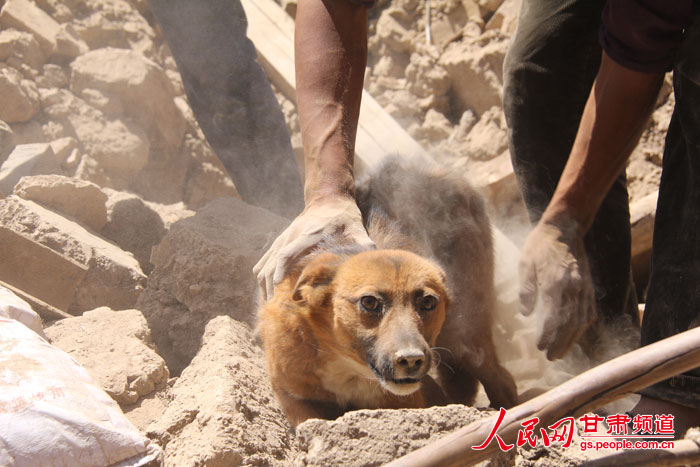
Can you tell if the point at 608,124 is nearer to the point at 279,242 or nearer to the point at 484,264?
the point at 484,264

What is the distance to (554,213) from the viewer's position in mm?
2809

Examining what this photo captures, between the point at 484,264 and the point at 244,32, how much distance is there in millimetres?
2811

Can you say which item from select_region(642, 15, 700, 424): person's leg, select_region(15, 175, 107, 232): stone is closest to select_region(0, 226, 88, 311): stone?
select_region(15, 175, 107, 232): stone

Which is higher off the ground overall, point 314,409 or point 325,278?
point 325,278

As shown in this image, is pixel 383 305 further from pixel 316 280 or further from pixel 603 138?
pixel 603 138

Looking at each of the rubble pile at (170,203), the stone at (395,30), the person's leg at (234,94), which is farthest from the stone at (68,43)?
the stone at (395,30)

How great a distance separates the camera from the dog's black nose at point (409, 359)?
2332mm

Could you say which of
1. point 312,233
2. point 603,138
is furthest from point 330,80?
point 603,138

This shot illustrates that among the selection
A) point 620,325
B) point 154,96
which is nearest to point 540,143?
point 620,325

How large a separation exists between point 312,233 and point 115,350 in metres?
1.19

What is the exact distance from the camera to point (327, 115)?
108 inches

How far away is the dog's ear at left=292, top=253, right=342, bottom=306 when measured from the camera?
268cm

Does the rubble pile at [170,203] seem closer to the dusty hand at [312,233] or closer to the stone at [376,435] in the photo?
the stone at [376,435]

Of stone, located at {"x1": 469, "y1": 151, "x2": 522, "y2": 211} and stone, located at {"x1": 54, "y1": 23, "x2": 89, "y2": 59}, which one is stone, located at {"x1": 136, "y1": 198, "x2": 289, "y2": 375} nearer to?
stone, located at {"x1": 469, "y1": 151, "x2": 522, "y2": 211}
